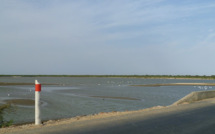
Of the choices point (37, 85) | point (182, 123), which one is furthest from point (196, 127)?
point (37, 85)

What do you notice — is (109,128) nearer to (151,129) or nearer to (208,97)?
(151,129)

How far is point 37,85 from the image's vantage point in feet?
22.5

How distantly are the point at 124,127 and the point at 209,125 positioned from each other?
112 inches

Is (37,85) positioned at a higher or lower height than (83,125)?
higher

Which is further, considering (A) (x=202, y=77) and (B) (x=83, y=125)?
(A) (x=202, y=77)

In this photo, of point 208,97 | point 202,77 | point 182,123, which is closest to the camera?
point 182,123

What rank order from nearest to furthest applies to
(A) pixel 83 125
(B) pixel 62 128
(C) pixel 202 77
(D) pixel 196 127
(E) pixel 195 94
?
(B) pixel 62 128 → (A) pixel 83 125 → (D) pixel 196 127 → (E) pixel 195 94 → (C) pixel 202 77

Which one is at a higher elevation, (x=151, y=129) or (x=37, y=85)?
(x=37, y=85)

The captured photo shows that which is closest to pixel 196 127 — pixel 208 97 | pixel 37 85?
pixel 37 85

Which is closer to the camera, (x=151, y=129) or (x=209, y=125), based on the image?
(x=151, y=129)

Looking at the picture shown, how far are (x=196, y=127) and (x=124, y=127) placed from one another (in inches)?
86.6

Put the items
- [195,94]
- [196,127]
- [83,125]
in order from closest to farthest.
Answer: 1. [83,125]
2. [196,127]
3. [195,94]

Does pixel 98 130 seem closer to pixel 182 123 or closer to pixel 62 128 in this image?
pixel 62 128

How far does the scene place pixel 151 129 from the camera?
22.1 ft
